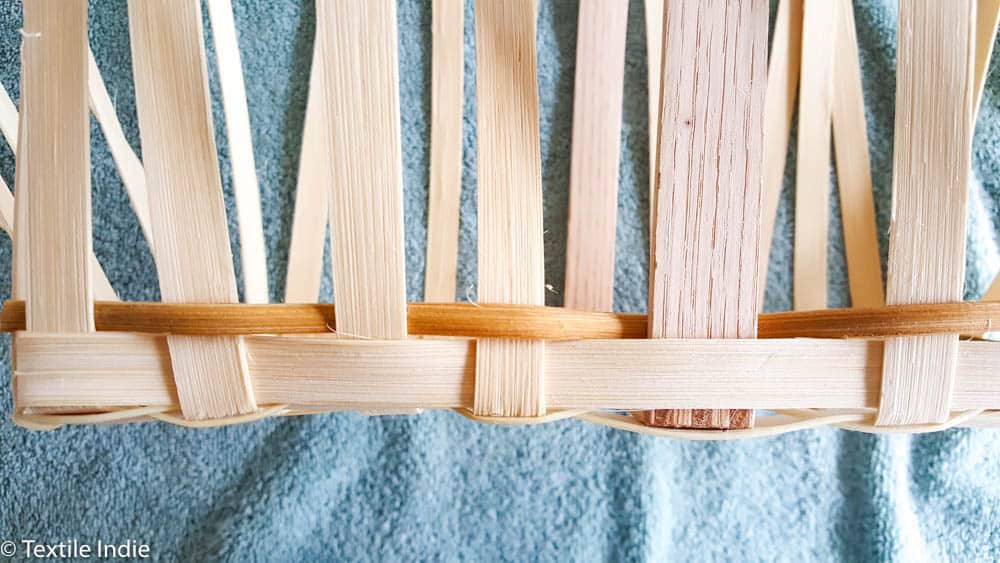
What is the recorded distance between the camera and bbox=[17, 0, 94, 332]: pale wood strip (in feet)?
0.64

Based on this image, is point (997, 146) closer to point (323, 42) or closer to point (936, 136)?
point (936, 136)

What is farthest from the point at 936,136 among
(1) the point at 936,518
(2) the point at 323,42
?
(1) the point at 936,518

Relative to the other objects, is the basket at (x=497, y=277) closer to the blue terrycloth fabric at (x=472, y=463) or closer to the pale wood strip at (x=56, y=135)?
the pale wood strip at (x=56, y=135)

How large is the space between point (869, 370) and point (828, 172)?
206 millimetres

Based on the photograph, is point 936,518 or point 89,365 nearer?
point 89,365

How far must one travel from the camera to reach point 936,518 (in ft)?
1.22

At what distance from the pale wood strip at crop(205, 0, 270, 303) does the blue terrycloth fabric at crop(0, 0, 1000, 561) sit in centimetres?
2

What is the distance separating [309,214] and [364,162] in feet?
0.62

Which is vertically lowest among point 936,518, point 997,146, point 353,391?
point 936,518

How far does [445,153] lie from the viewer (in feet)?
1.19

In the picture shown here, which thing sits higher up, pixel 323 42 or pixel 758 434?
pixel 323 42

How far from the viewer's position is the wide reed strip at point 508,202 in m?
0.20

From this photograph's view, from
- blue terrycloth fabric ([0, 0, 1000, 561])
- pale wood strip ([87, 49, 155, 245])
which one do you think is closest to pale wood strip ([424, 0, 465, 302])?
blue terrycloth fabric ([0, 0, 1000, 561])

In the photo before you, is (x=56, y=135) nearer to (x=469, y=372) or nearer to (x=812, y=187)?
(x=469, y=372)
